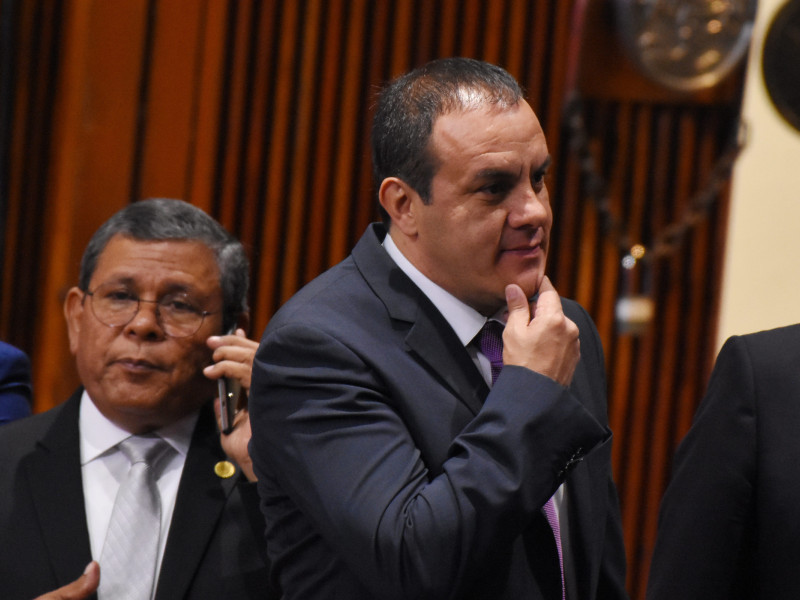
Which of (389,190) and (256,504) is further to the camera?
(256,504)

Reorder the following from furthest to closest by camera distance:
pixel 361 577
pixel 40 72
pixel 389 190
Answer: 1. pixel 40 72
2. pixel 389 190
3. pixel 361 577

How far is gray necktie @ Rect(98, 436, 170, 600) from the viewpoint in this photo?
197cm

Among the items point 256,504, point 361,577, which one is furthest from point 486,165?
point 256,504

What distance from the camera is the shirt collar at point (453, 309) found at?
1639mm

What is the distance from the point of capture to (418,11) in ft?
11.8

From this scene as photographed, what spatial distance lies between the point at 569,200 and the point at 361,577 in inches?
95.7

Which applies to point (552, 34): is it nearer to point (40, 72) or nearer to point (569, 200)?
point (569, 200)

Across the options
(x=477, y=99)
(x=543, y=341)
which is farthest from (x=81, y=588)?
(x=477, y=99)

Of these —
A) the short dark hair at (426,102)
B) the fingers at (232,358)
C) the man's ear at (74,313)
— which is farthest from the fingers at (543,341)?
the man's ear at (74,313)

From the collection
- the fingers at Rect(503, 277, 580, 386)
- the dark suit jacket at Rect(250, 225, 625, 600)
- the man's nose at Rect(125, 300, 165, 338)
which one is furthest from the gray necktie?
the fingers at Rect(503, 277, 580, 386)

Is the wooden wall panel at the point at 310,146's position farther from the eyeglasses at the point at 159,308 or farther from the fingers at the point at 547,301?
the fingers at the point at 547,301

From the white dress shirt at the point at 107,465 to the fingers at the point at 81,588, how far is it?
0.17 metres

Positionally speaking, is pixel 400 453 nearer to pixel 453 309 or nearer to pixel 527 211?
pixel 453 309

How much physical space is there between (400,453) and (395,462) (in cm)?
2
